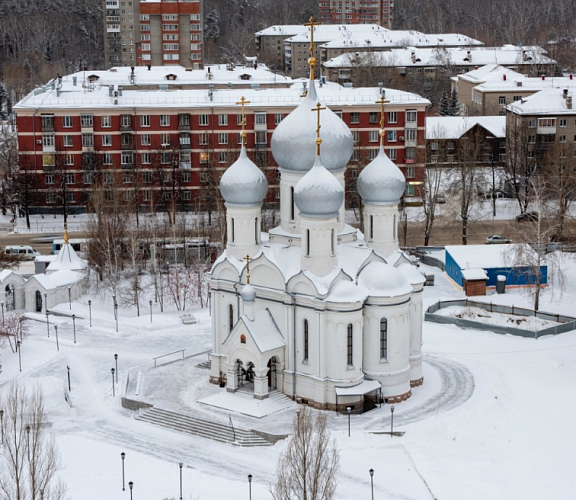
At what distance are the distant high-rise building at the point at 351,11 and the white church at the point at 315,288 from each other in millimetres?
126891

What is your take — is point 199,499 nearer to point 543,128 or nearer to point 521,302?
point 521,302

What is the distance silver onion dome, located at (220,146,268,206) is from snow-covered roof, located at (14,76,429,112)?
30.3 m

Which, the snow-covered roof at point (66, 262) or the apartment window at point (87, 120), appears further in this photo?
the apartment window at point (87, 120)

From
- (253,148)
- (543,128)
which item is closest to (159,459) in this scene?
(253,148)

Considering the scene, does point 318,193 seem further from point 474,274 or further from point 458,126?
point 458,126

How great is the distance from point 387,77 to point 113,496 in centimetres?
8750

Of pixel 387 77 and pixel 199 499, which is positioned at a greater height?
pixel 387 77

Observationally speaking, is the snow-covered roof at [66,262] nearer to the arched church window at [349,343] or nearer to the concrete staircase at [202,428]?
the concrete staircase at [202,428]

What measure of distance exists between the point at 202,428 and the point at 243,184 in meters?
8.77

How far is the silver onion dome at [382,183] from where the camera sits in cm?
4034

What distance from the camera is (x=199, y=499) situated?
1286 inches

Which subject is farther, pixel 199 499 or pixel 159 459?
pixel 159 459

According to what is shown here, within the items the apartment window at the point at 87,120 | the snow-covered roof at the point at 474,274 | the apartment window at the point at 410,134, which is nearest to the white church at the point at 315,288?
the snow-covered roof at the point at 474,274

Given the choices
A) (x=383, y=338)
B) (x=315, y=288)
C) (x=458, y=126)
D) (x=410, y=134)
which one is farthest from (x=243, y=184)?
(x=458, y=126)
